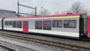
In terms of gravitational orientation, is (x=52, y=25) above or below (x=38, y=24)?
below

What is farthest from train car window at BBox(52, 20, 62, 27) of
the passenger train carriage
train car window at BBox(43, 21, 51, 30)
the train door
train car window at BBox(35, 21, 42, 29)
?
the train door

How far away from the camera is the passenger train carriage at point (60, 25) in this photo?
8.60 meters

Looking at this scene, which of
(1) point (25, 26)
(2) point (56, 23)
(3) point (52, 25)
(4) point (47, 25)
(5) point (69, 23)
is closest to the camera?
(5) point (69, 23)

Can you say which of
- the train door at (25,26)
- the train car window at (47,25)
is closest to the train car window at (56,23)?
the train car window at (47,25)

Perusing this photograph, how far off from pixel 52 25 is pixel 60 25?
1.10 metres

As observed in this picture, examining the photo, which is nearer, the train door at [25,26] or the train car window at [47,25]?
the train car window at [47,25]

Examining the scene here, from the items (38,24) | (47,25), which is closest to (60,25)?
(47,25)

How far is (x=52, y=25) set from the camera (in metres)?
10.2

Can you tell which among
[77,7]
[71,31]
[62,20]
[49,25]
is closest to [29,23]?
[49,25]

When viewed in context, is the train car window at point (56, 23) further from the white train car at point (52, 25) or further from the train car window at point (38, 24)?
the train car window at point (38, 24)

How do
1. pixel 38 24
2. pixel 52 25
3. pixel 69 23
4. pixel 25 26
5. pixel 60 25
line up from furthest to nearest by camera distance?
pixel 25 26 < pixel 38 24 < pixel 52 25 < pixel 60 25 < pixel 69 23

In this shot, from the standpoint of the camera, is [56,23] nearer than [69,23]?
No

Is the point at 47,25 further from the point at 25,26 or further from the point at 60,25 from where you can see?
the point at 25,26

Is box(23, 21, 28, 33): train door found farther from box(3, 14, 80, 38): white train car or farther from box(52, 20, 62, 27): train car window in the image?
box(52, 20, 62, 27): train car window
